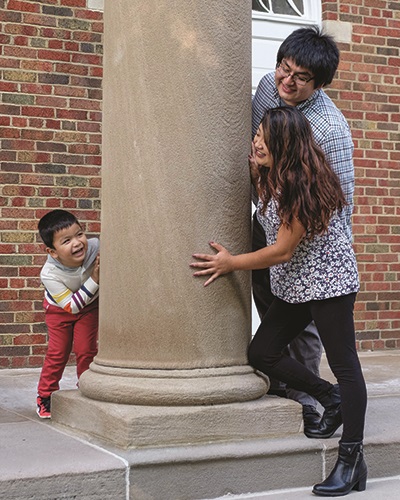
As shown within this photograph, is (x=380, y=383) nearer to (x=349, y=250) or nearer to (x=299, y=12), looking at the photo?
(x=349, y=250)

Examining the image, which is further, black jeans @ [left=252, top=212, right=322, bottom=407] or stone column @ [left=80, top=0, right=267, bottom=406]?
black jeans @ [left=252, top=212, right=322, bottom=407]

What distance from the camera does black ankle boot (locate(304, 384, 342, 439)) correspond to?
4098mm

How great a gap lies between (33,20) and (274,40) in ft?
7.03

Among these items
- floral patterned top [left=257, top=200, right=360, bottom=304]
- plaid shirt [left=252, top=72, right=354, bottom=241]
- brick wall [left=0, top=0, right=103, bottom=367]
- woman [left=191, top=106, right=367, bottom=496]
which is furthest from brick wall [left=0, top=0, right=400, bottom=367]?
floral patterned top [left=257, top=200, right=360, bottom=304]

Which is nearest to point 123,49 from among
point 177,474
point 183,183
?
point 183,183

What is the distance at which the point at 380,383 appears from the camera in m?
6.18

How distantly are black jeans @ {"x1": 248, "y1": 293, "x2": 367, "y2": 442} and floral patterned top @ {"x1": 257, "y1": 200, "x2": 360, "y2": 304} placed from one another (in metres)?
0.05

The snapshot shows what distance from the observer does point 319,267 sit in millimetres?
3930

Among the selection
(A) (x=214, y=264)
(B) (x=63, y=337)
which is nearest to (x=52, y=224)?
(B) (x=63, y=337)

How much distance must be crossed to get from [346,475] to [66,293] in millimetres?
1646

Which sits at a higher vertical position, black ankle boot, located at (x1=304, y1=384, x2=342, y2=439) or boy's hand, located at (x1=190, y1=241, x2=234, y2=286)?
boy's hand, located at (x1=190, y1=241, x2=234, y2=286)

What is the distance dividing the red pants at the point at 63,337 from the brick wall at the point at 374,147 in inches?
147

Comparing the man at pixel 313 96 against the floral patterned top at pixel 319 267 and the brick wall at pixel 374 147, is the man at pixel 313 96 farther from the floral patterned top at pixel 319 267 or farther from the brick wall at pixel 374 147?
the brick wall at pixel 374 147

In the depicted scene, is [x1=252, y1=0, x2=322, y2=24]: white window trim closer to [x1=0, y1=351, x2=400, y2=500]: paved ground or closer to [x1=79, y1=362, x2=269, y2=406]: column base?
[x1=0, y1=351, x2=400, y2=500]: paved ground
